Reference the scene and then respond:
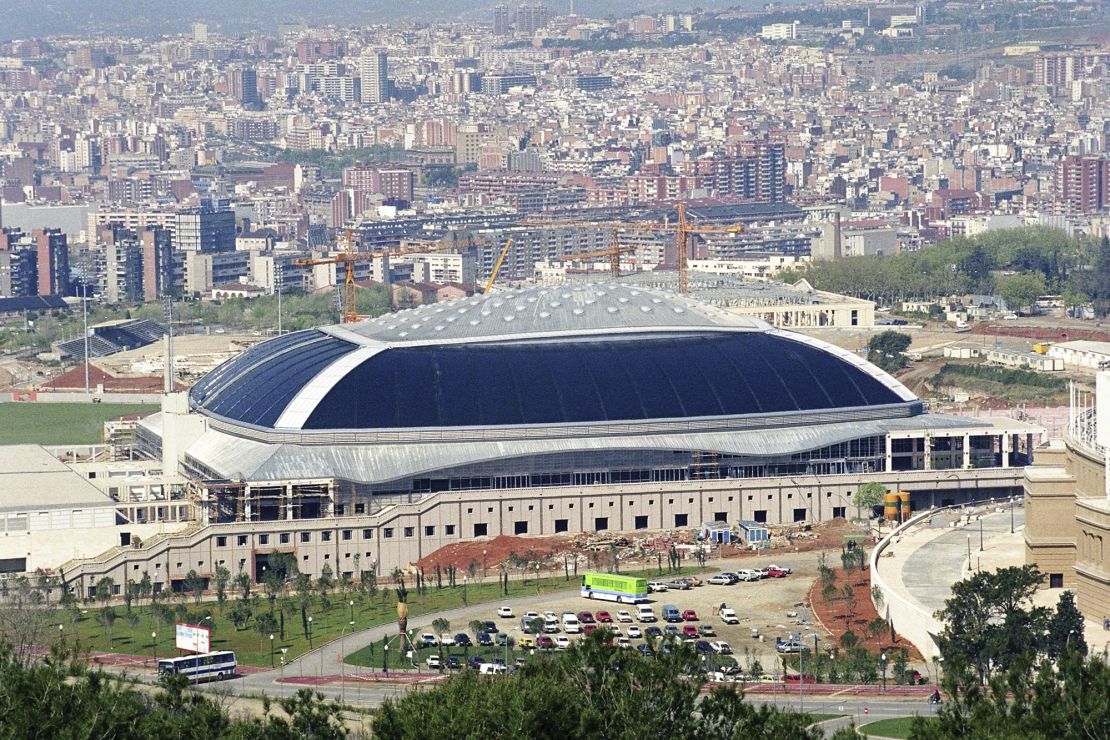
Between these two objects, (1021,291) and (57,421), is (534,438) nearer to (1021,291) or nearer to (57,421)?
(57,421)

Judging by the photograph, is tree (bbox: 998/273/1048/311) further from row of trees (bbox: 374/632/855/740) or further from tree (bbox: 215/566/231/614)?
row of trees (bbox: 374/632/855/740)

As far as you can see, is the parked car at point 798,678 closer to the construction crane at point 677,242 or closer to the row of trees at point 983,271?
the construction crane at point 677,242

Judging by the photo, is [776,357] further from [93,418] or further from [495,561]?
[93,418]

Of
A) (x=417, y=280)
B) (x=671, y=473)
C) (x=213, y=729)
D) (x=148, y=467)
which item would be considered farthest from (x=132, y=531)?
(x=417, y=280)

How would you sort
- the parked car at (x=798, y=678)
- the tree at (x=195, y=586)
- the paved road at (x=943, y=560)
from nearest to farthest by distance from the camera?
the parked car at (x=798, y=678), the paved road at (x=943, y=560), the tree at (x=195, y=586)

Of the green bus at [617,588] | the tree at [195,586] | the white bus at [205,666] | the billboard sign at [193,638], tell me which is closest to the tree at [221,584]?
the tree at [195,586]

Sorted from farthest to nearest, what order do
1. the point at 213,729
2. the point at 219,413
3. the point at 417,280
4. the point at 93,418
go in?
the point at 417,280 → the point at 93,418 → the point at 219,413 → the point at 213,729

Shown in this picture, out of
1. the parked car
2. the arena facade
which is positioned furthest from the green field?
the parked car
